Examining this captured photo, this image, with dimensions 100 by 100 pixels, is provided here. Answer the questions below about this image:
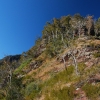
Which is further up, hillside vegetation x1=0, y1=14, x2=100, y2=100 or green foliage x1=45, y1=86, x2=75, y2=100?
hillside vegetation x1=0, y1=14, x2=100, y2=100

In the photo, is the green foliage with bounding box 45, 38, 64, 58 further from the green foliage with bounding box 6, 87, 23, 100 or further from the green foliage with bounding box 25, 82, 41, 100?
the green foliage with bounding box 6, 87, 23, 100

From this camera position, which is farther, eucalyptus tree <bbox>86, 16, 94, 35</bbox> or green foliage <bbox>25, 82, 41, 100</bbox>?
eucalyptus tree <bbox>86, 16, 94, 35</bbox>

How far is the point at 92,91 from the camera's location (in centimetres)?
1750

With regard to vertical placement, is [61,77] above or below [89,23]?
below

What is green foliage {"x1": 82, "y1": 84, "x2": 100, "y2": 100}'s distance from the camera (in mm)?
16633

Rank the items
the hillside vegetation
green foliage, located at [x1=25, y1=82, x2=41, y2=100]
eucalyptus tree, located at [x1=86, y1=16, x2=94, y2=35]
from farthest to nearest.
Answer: eucalyptus tree, located at [x1=86, y1=16, x2=94, y2=35] < green foliage, located at [x1=25, y1=82, x2=41, y2=100] < the hillside vegetation

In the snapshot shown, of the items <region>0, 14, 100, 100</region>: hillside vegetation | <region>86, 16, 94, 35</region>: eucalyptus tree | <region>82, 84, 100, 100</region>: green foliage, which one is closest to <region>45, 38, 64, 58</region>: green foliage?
<region>0, 14, 100, 100</region>: hillside vegetation

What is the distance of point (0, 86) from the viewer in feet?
113

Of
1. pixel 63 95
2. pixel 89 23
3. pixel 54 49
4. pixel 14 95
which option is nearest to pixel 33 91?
pixel 14 95

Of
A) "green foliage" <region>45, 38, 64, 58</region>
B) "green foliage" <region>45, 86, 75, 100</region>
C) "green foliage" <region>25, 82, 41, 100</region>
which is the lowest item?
"green foliage" <region>45, 86, 75, 100</region>

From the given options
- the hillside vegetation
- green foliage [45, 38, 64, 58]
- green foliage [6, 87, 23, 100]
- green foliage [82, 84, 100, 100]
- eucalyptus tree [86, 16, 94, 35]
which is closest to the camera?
green foliage [82, 84, 100, 100]

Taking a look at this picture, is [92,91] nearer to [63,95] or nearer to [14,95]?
[63,95]

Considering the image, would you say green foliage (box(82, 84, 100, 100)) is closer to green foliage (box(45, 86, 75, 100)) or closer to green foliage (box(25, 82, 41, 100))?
green foliage (box(45, 86, 75, 100))

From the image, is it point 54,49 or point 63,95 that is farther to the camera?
point 54,49
